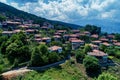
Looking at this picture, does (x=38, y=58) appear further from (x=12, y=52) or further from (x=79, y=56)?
(x=79, y=56)

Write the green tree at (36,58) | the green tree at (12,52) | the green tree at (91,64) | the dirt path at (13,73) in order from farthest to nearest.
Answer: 1. the green tree at (91,64)
2. the green tree at (12,52)
3. the green tree at (36,58)
4. the dirt path at (13,73)

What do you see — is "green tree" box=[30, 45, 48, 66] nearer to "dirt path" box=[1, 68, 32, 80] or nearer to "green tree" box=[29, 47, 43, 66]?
"green tree" box=[29, 47, 43, 66]

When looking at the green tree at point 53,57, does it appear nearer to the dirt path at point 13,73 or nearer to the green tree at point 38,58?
the green tree at point 38,58

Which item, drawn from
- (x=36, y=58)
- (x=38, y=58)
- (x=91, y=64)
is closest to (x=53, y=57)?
(x=38, y=58)

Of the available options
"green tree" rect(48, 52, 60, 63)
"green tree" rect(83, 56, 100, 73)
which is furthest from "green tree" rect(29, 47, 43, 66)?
"green tree" rect(83, 56, 100, 73)

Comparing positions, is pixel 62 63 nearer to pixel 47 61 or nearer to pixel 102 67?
pixel 47 61

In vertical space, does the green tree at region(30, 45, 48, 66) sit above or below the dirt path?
above

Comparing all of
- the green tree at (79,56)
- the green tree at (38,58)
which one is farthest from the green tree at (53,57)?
the green tree at (79,56)

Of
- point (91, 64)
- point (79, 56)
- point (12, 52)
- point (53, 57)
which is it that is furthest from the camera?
point (79, 56)

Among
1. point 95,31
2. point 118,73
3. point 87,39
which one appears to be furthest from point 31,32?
point 118,73

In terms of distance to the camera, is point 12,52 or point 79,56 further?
point 79,56

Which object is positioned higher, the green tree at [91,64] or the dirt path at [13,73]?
the green tree at [91,64]

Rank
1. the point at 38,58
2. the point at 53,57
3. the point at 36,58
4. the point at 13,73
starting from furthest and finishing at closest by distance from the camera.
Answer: the point at 53,57
the point at 38,58
the point at 36,58
the point at 13,73

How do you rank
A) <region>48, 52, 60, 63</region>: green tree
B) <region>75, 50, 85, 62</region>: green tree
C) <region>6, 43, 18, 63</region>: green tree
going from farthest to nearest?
<region>75, 50, 85, 62</region>: green tree < <region>48, 52, 60, 63</region>: green tree < <region>6, 43, 18, 63</region>: green tree
